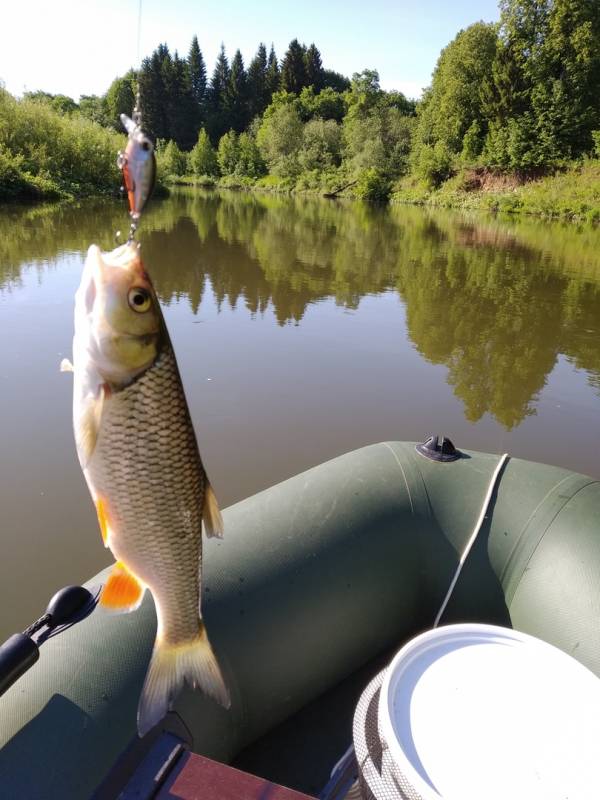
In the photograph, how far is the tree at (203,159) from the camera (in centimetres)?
4766

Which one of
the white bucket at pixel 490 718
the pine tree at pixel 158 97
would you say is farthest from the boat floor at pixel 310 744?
the pine tree at pixel 158 97

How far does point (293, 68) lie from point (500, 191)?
36.4m

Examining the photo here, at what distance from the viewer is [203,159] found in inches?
1886

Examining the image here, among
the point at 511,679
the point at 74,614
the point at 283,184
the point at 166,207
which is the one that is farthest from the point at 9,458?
the point at 283,184

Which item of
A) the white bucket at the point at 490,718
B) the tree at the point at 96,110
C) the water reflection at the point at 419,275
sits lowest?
the water reflection at the point at 419,275

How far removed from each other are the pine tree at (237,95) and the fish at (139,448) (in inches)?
2574

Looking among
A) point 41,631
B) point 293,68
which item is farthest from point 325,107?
point 41,631

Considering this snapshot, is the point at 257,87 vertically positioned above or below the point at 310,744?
above

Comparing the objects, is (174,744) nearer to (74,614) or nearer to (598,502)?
(74,614)

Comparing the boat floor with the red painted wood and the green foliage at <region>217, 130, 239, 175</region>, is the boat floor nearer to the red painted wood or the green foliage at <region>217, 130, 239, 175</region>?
the red painted wood

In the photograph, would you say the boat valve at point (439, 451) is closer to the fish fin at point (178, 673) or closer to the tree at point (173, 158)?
the fish fin at point (178, 673)

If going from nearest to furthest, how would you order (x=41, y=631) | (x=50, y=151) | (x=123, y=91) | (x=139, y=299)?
(x=139, y=299), (x=41, y=631), (x=123, y=91), (x=50, y=151)

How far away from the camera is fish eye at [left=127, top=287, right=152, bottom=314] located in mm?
923

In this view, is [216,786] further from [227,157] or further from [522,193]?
[227,157]
